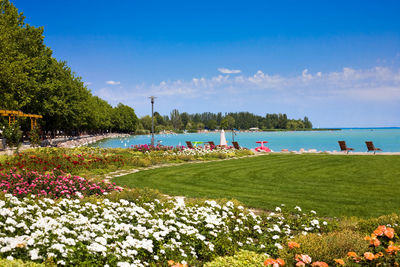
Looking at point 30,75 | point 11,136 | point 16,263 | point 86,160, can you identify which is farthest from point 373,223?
point 30,75

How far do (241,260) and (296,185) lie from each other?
706 cm

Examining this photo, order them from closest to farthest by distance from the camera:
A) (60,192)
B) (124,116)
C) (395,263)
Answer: (395,263)
(60,192)
(124,116)

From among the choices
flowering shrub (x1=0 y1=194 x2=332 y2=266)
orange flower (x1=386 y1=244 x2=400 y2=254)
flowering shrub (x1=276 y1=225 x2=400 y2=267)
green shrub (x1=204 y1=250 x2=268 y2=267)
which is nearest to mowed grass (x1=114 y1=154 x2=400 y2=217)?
flowering shrub (x1=0 y1=194 x2=332 y2=266)

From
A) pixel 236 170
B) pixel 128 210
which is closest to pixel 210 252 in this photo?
pixel 128 210

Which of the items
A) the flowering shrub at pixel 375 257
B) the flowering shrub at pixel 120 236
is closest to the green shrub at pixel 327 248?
the flowering shrub at pixel 375 257

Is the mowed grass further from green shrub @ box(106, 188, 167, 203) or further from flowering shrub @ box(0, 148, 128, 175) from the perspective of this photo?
flowering shrub @ box(0, 148, 128, 175)

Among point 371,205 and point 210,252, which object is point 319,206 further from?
point 210,252

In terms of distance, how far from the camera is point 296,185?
10.5 m

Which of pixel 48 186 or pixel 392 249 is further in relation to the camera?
pixel 48 186

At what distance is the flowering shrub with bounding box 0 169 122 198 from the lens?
749 centimetres

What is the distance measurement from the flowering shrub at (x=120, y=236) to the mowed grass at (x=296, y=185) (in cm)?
260

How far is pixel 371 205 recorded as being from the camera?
7.64 m

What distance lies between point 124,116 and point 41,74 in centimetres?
6939

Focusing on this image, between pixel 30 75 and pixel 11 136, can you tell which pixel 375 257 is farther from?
pixel 30 75
